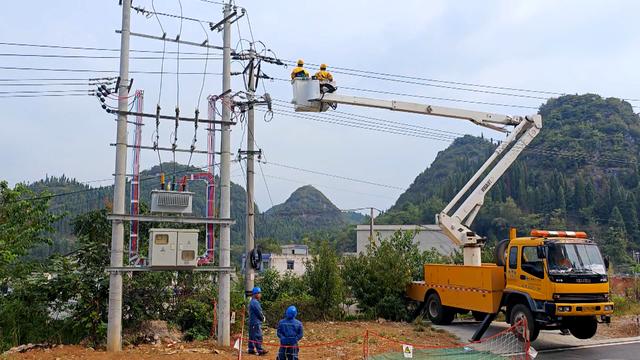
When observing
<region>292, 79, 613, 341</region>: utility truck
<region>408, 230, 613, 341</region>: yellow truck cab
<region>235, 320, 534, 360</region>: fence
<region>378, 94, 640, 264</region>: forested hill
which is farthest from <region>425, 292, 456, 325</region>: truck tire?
<region>378, 94, 640, 264</region>: forested hill

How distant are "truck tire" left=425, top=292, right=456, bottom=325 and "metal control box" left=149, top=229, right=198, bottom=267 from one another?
904 centimetres

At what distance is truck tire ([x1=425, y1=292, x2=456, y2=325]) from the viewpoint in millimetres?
17656

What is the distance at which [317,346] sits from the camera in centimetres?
1291

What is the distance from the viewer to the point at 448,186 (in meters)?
107

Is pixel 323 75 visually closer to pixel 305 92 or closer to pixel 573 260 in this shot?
pixel 305 92

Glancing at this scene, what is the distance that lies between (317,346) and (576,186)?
91575 mm

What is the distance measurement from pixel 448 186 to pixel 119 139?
99632 mm

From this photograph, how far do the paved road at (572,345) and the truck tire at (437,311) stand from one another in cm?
22

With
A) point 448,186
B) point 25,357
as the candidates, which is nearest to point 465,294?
point 25,357

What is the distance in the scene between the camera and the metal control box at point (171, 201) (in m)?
11.6

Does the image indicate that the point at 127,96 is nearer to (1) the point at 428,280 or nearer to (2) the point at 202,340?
(2) the point at 202,340

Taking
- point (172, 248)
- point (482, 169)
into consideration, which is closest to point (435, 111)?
point (482, 169)

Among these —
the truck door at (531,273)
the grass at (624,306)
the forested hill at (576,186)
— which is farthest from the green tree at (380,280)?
the forested hill at (576,186)

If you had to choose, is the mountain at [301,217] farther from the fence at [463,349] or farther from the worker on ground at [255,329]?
the worker on ground at [255,329]
